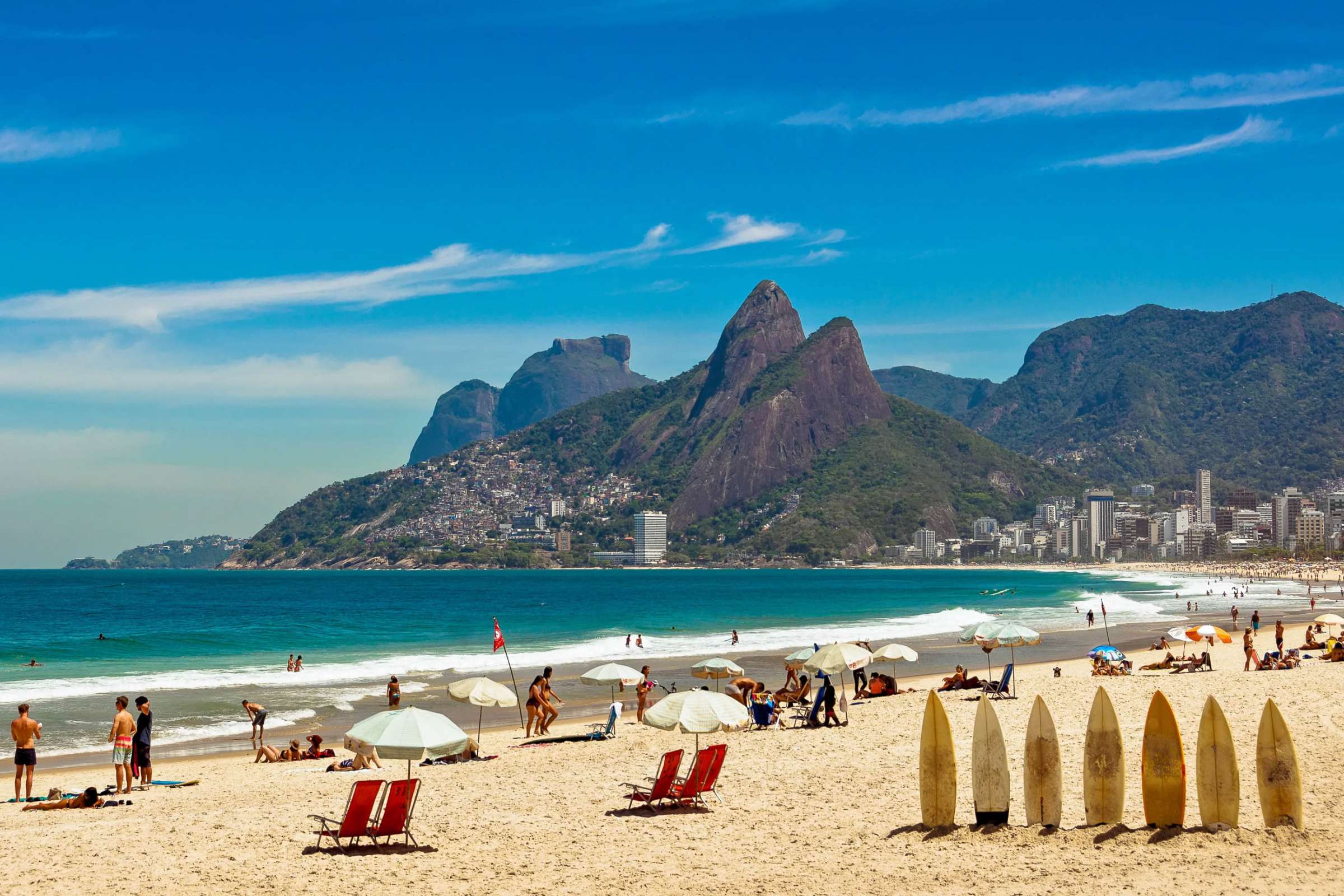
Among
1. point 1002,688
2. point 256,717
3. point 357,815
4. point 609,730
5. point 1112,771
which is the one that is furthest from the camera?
point 1002,688

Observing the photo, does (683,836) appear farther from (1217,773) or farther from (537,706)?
(537,706)

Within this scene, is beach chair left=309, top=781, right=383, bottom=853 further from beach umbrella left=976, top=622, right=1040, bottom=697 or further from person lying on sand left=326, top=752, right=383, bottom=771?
beach umbrella left=976, top=622, right=1040, bottom=697

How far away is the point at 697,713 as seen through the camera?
46.3ft

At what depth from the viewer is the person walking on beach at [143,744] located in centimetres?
1409

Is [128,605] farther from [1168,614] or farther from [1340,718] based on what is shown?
[1340,718]

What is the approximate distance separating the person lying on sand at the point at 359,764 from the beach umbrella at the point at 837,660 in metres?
7.96

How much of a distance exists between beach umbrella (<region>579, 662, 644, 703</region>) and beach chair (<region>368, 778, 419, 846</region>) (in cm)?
845

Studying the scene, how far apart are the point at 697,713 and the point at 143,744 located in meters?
6.81

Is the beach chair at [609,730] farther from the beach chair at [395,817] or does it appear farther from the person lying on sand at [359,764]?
the beach chair at [395,817]

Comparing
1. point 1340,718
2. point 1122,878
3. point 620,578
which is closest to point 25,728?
point 1122,878

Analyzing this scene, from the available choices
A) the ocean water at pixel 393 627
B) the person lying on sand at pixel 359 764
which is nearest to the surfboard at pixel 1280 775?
the person lying on sand at pixel 359 764

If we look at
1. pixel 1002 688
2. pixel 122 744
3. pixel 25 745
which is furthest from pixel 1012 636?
pixel 25 745

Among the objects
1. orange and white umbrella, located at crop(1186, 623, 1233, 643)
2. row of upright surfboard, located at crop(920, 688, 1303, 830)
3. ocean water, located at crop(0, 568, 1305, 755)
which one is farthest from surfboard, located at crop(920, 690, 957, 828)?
orange and white umbrella, located at crop(1186, 623, 1233, 643)

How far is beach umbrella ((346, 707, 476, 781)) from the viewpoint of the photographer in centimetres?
1209
